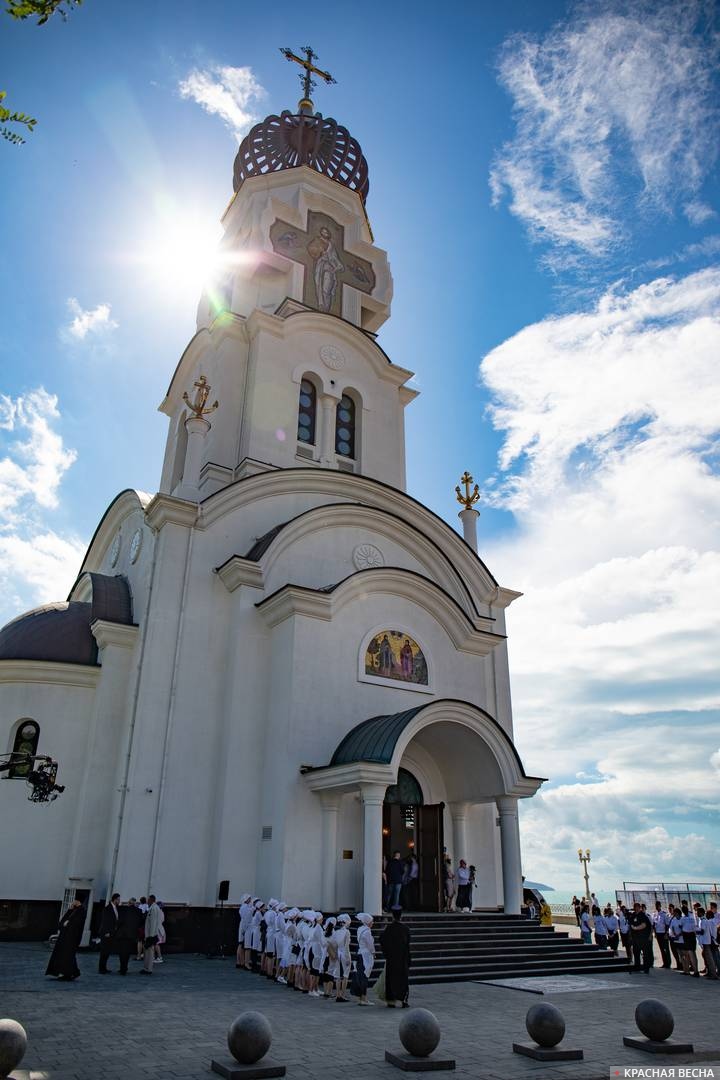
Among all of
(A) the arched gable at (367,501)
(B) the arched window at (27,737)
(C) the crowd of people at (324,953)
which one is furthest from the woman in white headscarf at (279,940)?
(A) the arched gable at (367,501)

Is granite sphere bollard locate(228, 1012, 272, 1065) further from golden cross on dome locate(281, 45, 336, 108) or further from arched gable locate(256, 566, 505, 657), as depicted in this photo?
golden cross on dome locate(281, 45, 336, 108)

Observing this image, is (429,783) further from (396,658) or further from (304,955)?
(304,955)

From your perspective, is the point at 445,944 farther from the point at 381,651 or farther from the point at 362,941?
the point at 381,651

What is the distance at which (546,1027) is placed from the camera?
23.5ft

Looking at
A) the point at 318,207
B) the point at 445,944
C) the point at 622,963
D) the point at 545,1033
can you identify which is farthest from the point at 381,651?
the point at 318,207

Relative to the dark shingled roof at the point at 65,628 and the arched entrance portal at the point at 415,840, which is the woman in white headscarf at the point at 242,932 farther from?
the dark shingled roof at the point at 65,628

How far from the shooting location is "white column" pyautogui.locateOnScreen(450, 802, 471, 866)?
1802cm

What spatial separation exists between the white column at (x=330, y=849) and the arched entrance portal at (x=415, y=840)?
5.06 ft

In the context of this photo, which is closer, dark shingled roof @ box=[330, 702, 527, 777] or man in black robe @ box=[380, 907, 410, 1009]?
man in black robe @ box=[380, 907, 410, 1009]

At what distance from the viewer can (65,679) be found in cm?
1719

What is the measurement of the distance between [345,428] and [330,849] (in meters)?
13.3

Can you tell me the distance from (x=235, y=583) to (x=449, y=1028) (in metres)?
10.5

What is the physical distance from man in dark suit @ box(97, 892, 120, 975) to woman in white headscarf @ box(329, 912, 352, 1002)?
11.9 ft

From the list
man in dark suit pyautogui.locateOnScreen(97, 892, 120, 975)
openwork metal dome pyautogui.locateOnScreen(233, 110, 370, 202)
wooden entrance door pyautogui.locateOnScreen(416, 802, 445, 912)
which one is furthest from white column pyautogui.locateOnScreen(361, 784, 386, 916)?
openwork metal dome pyautogui.locateOnScreen(233, 110, 370, 202)
